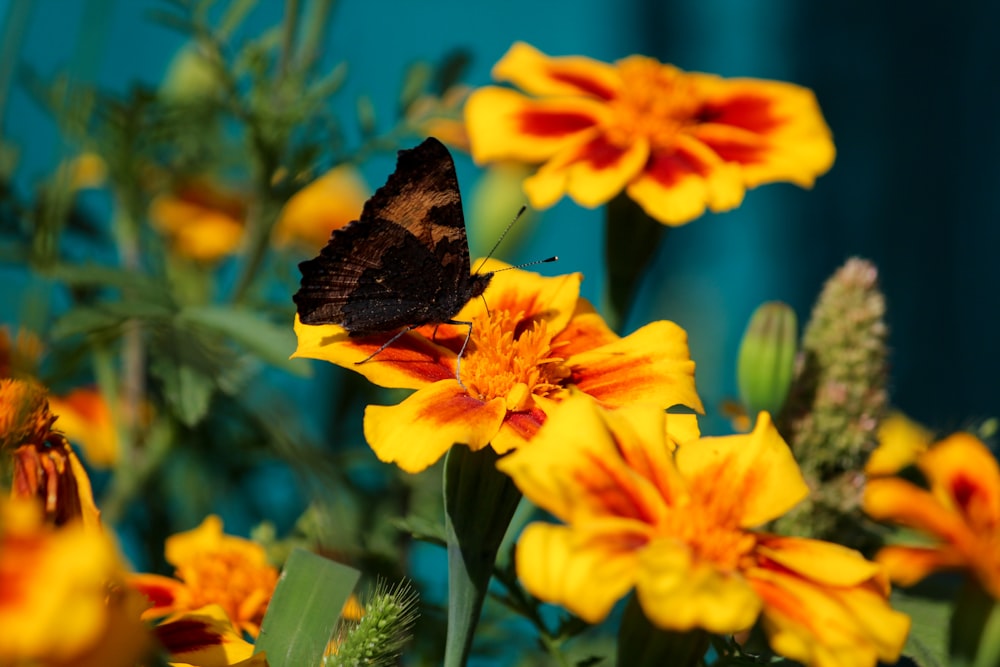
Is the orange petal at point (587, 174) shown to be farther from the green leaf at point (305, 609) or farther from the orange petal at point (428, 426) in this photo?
the green leaf at point (305, 609)

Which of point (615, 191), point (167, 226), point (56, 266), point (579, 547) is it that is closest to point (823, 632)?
point (579, 547)

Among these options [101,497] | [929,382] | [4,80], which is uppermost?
[4,80]

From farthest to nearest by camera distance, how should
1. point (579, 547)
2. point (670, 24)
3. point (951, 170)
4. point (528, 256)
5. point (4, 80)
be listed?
point (951, 170), point (670, 24), point (528, 256), point (4, 80), point (579, 547)

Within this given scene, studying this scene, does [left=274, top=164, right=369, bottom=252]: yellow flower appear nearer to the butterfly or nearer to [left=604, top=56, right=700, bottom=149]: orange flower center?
[left=604, top=56, right=700, bottom=149]: orange flower center

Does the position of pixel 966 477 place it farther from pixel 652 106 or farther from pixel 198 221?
pixel 198 221

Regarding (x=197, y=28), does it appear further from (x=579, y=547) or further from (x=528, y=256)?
(x=579, y=547)

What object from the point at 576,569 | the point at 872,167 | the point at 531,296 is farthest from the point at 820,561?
the point at 872,167

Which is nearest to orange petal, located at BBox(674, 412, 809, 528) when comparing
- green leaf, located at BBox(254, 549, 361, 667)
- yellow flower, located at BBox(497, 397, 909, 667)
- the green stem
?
yellow flower, located at BBox(497, 397, 909, 667)
